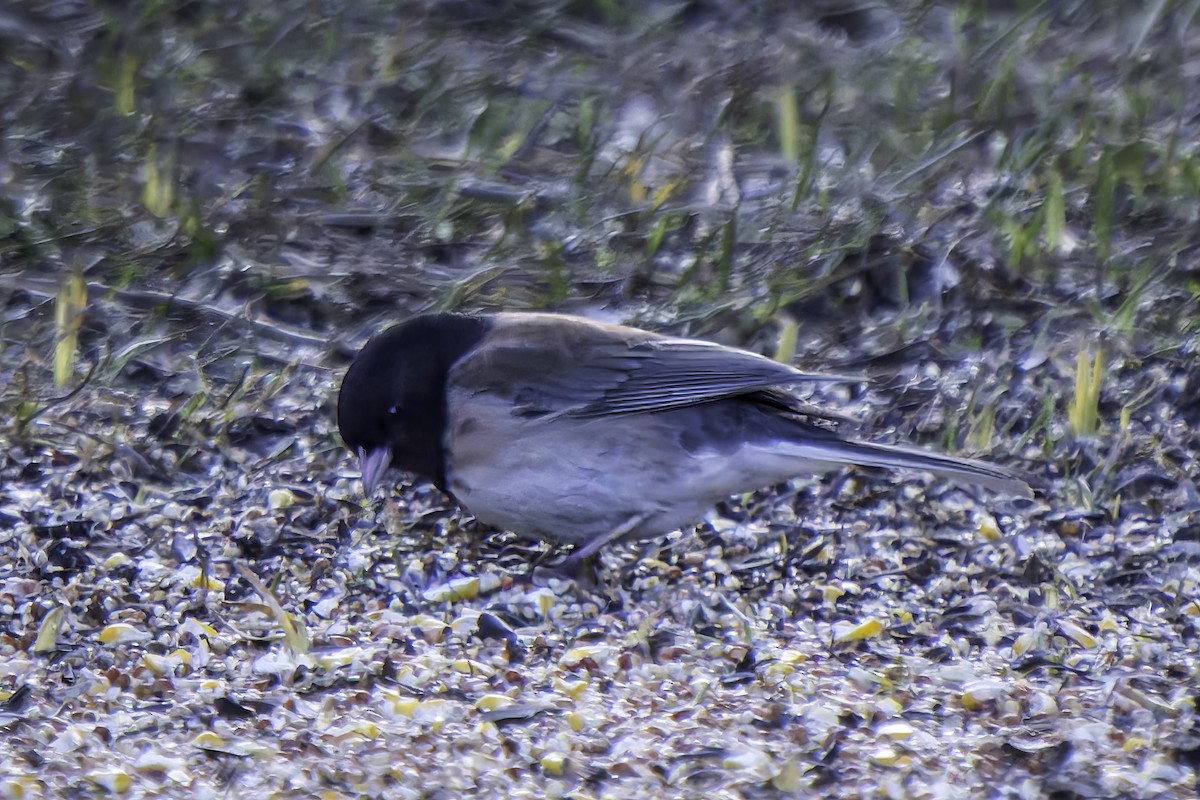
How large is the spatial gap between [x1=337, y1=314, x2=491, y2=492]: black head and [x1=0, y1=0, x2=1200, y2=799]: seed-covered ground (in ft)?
0.84

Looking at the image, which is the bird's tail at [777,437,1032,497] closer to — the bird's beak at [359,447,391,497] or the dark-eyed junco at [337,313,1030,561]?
Result: the dark-eyed junco at [337,313,1030,561]

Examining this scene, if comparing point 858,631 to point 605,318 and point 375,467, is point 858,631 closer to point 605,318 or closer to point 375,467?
point 375,467

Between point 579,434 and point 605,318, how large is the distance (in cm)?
123

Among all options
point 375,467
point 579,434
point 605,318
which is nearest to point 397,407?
point 375,467

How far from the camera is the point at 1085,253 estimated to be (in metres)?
5.45

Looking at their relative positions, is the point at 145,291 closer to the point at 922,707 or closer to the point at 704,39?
the point at 704,39

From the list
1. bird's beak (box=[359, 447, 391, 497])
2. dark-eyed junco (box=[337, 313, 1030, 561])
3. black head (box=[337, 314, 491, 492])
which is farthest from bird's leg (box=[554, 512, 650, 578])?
bird's beak (box=[359, 447, 391, 497])

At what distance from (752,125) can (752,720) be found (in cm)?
330

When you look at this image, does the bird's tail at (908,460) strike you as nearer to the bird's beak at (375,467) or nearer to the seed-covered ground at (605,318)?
the seed-covered ground at (605,318)

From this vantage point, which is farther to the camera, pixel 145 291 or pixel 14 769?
pixel 145 291

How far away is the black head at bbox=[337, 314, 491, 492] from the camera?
420cm

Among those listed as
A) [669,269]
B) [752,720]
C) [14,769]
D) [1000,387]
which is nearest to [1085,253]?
[1000,387]

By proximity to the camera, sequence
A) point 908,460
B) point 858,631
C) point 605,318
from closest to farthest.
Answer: point 858,631 → point 908,460 → point 605,318

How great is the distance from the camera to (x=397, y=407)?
419 centimetres
